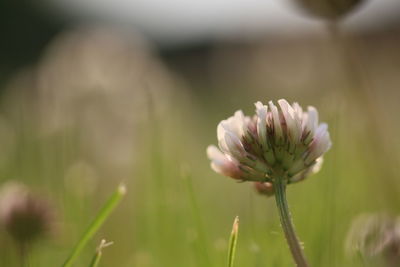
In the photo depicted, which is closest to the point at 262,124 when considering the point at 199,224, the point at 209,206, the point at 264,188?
the point at 264,188

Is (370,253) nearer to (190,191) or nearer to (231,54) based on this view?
(190,191)

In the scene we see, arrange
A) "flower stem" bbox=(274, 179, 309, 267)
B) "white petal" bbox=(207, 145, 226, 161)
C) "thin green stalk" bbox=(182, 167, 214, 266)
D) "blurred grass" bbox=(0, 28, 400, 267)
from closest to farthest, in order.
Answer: "flower stem" bbox=(274, 179, 309, 267) < "white petal" bbox=(207, 145, 226, 161) < "thin green stalk" bbox=(182, 167, 214, 266) < "blurred grass" bbox=(0, 28, 400, 267)

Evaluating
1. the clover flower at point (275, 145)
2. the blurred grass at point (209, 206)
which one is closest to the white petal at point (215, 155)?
the clover flower at point (275, 145)

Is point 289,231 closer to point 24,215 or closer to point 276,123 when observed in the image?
point 276,123


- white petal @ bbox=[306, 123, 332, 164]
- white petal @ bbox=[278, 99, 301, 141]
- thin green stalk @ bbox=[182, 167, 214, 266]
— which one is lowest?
thin green stalk @ bbox=[182, 167, 214, 266]

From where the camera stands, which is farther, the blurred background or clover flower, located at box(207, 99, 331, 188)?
the blurred background

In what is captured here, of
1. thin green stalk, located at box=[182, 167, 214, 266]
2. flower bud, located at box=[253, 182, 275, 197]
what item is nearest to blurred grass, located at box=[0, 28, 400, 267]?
thin green stalk, located at box=[182, 167, 214, 266]

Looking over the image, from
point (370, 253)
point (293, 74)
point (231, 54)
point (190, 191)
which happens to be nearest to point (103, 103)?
point (190, 191)

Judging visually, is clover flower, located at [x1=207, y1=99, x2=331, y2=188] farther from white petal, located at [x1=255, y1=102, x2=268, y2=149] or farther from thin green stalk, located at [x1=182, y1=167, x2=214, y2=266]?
thin green stalk, located at [x1=182, y1=167, x2=214, y2=266]
